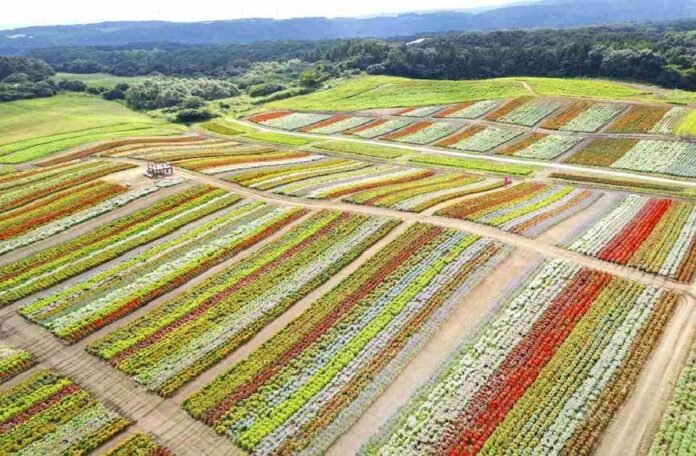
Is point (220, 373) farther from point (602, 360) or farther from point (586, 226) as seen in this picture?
point (586, 226)

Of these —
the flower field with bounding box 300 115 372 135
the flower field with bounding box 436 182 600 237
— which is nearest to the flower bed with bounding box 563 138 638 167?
the flower field with bounding box 436 182 600 237

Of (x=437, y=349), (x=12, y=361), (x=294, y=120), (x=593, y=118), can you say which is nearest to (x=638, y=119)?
(x=593, y=118)

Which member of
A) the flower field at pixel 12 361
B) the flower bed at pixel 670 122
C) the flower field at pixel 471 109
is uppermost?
the flower bed at pixel 670 122

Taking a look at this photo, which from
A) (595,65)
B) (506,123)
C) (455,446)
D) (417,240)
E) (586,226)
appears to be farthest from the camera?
(595,65)

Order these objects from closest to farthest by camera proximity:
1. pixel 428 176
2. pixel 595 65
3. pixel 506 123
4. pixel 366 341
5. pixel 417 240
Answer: pixel 366 341 → pixel 417 240 → pixel 428 176 → pixel 506 123 → pixel 595 65

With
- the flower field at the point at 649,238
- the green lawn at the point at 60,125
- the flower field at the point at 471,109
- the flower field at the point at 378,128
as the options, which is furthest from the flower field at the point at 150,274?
the flower field at the point at 471,109

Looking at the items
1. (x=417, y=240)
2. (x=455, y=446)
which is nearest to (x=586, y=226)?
(x=417, y=240)

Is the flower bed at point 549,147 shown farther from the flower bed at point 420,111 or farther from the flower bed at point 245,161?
the flower bed at point 245,161
